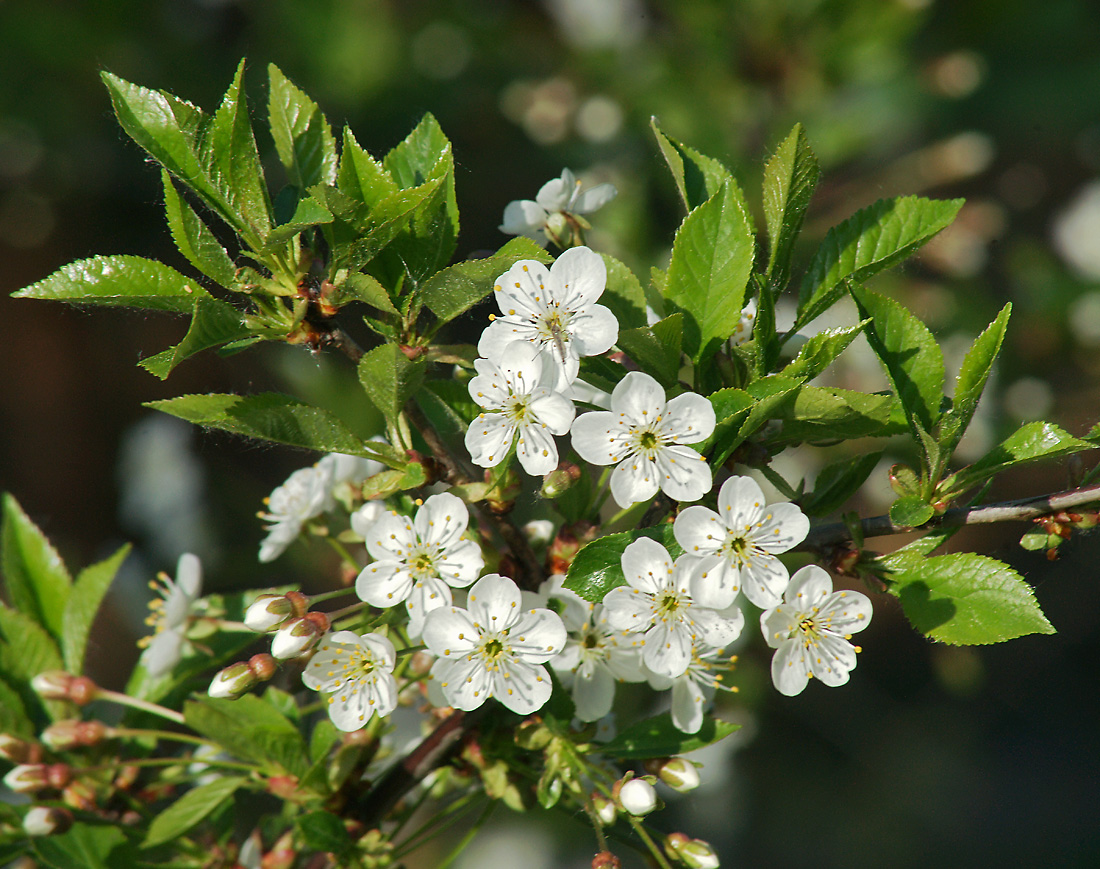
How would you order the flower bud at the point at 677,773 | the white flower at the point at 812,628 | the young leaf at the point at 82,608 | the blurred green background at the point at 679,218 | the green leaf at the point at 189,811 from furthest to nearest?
1. the blurred green background at the point at 679,218
2. the young leaf at the point at 82,608
3. the green leaf at the point at 189,811
4. the flower bud at the point at 677,773
5. the white flower at the point at 812,628

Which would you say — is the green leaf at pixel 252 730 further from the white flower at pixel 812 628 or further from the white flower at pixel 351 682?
the white flower at pixel 812 628

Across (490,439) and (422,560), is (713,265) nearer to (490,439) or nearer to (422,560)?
(490,439)

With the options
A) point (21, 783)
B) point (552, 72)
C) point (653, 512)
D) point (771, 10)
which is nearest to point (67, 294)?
point (653, 512)

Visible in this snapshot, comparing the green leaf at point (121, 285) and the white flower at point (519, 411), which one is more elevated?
the green leaf at point (121, 285)

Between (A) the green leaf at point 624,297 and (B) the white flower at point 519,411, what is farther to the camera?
(A) the green leaf at point 624,297

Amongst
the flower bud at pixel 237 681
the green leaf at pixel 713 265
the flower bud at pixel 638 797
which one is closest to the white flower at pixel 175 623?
the flower bud at pixel 237 681
